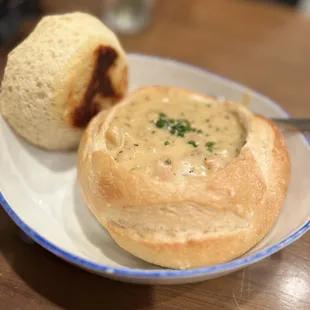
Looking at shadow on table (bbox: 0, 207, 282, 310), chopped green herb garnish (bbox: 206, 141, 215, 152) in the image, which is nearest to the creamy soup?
chopped green herb garnish (bbox: 206, 141, 215, 152)

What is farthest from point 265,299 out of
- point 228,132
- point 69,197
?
point 69,197

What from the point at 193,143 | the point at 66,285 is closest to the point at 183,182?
the point at 193,143

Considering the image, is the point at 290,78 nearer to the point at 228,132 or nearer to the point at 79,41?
the point at 228,132

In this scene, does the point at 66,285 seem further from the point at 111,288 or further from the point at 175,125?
the point at 175,125

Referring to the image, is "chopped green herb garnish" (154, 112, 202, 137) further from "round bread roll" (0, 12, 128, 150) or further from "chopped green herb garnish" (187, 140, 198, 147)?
"round bread roll" (0, 12, 128, 150)

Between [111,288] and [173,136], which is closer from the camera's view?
[111,288]

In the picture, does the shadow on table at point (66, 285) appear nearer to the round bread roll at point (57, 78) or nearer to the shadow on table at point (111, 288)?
the shadow on table at point (111, 288)
